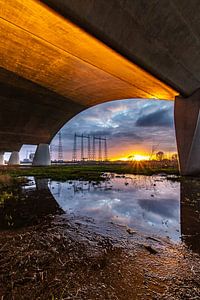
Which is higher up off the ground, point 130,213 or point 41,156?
point 41,156

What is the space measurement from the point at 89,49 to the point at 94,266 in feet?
44.9

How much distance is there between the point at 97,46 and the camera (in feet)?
38.9

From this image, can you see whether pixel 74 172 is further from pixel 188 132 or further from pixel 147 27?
pixel 147 27

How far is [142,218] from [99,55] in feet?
40.8

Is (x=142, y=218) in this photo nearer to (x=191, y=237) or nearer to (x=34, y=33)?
(x=191, y=237)

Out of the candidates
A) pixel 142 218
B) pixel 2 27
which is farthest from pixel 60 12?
pixel 142 218

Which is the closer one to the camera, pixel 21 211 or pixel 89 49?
pixel 21 211

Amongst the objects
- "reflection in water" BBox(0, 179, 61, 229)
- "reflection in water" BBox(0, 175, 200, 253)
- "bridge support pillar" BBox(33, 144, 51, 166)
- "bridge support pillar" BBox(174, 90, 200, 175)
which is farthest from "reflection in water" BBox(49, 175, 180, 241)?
"bridge support pillar" BBox(33, 144, 51, 166)

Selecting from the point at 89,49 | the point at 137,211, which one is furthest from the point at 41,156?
the point at 137,211

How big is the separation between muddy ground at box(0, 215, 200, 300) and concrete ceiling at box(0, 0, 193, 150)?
10.0 metres

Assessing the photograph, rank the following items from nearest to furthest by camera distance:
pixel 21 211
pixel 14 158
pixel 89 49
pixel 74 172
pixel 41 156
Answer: pixel 21 211
pixel 89 49
pixel 74 172
pixel 41 156
pixel 14 158

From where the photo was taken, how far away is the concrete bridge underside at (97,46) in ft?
31.0

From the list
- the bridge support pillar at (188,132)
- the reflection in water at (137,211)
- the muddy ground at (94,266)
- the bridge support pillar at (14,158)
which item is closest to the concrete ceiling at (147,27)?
the bridge support pillar at (188,132)

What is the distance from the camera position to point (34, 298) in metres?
2.32
